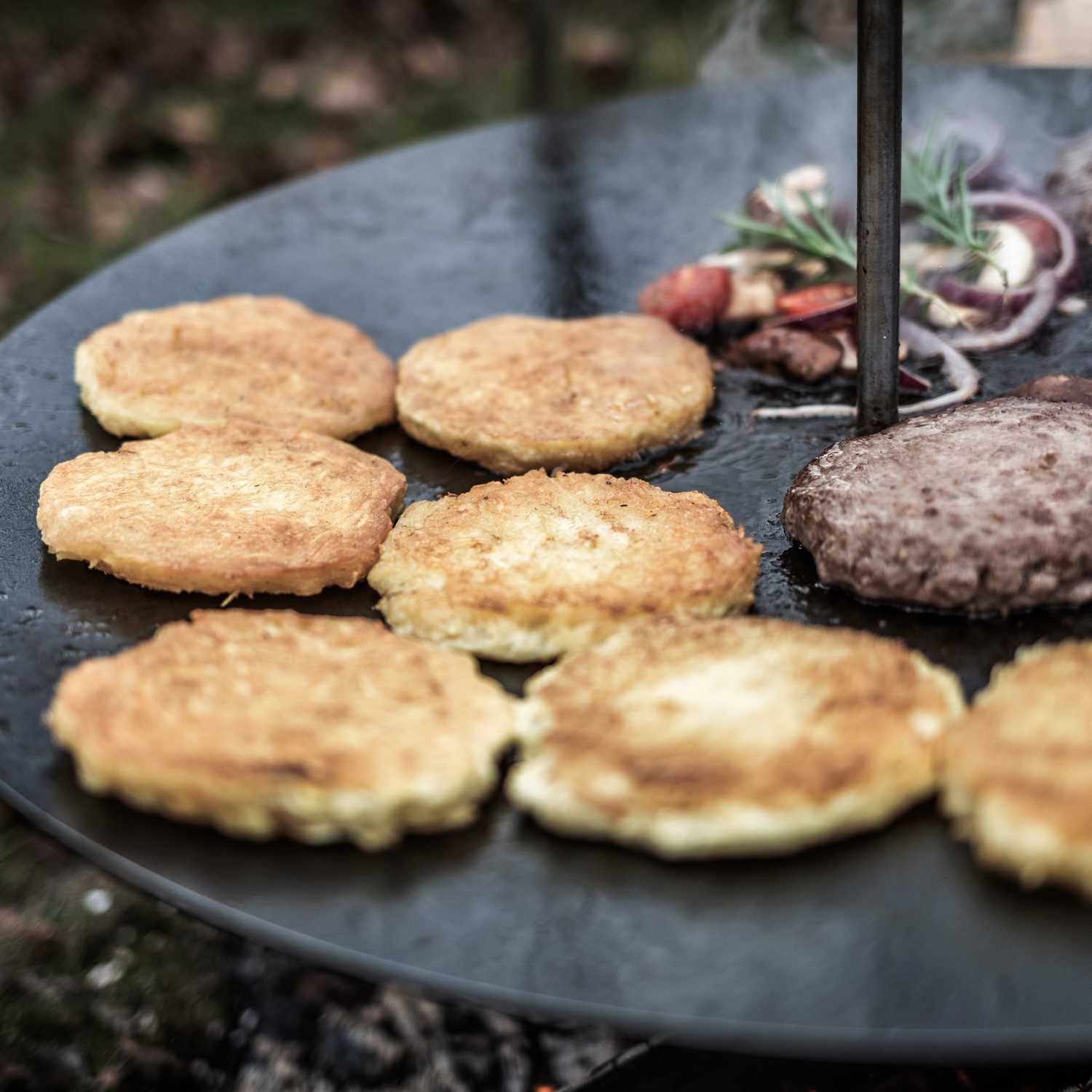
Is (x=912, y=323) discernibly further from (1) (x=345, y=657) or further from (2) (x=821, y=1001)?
(2) (x=821, y=1001)

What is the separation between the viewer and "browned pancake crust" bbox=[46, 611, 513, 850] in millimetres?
1625

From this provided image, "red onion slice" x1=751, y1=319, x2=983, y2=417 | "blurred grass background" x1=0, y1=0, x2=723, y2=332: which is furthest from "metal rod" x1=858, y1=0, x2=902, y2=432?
"blurred grass background" x1=0, y1=0, x2=723, y2=332

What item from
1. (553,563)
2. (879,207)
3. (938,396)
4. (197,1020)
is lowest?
(197,1020)

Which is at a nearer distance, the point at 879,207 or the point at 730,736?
the point at 730,736

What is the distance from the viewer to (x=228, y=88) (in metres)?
8.04

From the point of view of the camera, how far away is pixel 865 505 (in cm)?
224

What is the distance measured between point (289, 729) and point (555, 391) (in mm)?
1395

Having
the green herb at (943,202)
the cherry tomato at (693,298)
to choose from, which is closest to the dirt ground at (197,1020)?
the cherry tomato at (693,298)

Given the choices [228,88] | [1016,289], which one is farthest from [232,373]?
[228,88]

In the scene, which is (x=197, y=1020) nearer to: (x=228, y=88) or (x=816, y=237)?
(x=816, y=237)

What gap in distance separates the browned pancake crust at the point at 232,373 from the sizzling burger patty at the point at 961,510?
1.20 metres

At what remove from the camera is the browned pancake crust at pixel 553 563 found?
208 centimetres

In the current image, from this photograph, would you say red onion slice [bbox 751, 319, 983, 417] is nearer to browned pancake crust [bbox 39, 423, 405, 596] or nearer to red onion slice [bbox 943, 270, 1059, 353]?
red onion slice [bbox 943, 270, 1059, 353]

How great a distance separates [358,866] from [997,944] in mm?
870
